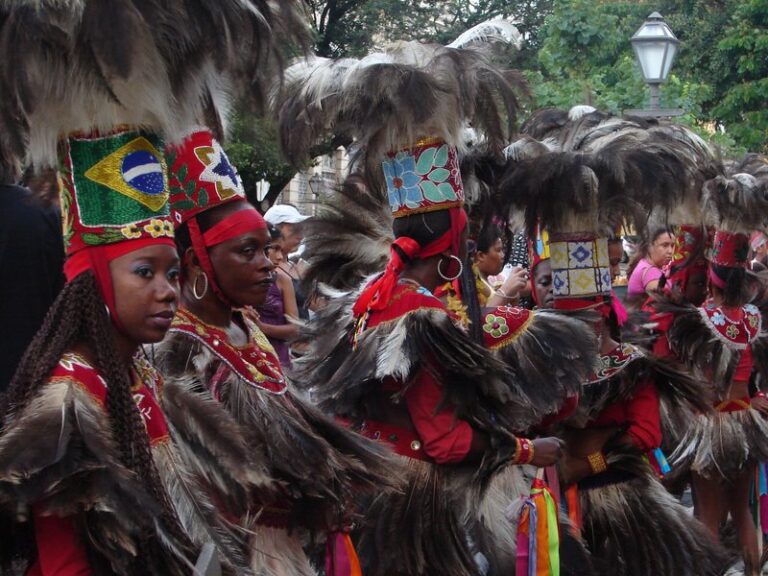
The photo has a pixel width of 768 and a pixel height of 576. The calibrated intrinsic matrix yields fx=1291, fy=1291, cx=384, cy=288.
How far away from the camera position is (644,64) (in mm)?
12219

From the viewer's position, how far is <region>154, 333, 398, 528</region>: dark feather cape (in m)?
3.48

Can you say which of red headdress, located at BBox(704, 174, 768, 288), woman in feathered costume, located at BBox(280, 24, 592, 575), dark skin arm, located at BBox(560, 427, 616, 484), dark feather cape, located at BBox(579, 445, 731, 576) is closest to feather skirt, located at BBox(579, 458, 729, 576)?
dark feather cape, located at BBox(579, 445, 731, 576)

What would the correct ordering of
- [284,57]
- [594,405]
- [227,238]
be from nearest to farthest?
[284,57]
[227,238]
[594,405]

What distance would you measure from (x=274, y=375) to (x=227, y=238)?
0.46 metres

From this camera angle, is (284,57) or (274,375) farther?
(274,375)

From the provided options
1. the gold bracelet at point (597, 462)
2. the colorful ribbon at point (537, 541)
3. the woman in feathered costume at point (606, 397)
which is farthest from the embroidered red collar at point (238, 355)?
the gold bracelet at point (597, 462)

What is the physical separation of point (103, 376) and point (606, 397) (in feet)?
10.3

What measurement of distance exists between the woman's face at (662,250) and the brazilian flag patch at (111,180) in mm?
7164

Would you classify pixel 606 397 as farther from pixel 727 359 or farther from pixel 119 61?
pixel 119 61

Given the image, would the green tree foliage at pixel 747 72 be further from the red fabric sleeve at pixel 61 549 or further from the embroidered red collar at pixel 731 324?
the red fabric sleeve at pixel 61 549

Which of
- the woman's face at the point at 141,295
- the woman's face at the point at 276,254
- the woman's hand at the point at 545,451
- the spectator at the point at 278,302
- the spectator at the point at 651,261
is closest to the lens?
the woman's face at the point at 141,295

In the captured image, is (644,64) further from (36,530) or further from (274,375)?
(36,530)

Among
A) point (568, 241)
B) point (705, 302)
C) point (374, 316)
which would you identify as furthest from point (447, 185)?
point (705, 302)

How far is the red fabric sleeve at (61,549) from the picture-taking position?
2.86m
